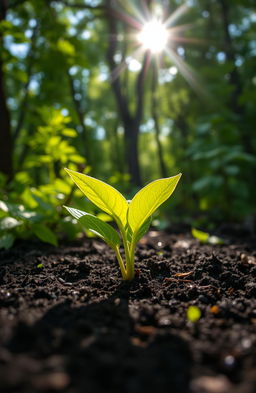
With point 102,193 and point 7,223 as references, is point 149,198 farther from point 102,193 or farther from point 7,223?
point 7,223

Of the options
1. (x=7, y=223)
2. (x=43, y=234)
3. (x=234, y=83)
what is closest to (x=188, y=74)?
(x=234, y=83)

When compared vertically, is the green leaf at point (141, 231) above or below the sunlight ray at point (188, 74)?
below

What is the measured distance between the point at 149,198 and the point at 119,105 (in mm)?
5651

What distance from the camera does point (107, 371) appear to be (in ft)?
2.38

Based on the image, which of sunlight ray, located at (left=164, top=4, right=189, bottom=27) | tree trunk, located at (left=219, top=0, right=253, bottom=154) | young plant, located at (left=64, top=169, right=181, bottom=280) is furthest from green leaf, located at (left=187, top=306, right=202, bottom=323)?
sunlight ray, located at (left=164, top=4, right=189, bottom=27)

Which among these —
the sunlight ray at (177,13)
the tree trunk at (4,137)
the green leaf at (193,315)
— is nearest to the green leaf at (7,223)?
the green leaf at (193,315)

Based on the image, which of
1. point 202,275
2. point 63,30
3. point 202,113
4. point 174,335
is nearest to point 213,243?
point 202,275

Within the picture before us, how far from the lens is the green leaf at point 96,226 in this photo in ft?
4.52

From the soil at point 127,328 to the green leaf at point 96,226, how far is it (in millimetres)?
252

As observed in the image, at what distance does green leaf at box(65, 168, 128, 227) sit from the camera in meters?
1.26

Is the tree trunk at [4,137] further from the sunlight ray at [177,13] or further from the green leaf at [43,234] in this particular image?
the sunlight ray at [177,13]

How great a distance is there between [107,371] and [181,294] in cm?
68

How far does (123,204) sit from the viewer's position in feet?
4.42

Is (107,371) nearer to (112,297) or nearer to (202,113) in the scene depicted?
(112,297)
